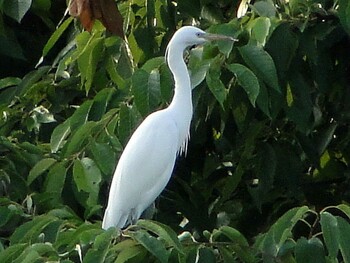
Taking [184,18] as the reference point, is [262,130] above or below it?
below

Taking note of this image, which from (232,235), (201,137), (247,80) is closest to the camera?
(232,235)

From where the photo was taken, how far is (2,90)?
486cm

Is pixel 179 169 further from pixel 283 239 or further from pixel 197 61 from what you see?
pixel 283 239

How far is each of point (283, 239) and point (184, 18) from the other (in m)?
1.64

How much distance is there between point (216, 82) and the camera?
368 cm

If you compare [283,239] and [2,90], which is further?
[2,90]

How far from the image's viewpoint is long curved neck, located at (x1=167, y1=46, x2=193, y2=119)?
3943mm

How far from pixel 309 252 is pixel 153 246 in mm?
380

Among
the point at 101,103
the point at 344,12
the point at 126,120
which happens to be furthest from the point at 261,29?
the point at 101,103

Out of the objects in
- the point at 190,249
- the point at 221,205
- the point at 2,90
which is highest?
the point at 190,249

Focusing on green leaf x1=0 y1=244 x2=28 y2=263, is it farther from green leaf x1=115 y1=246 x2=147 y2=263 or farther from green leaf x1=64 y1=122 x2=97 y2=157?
green leaf x1=64 y1=122 x2=97 y2=157

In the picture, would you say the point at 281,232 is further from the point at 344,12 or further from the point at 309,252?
the point at 344,12

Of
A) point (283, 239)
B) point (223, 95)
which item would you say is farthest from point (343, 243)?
point (223, 95)

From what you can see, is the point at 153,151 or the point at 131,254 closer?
the point at 131,254
